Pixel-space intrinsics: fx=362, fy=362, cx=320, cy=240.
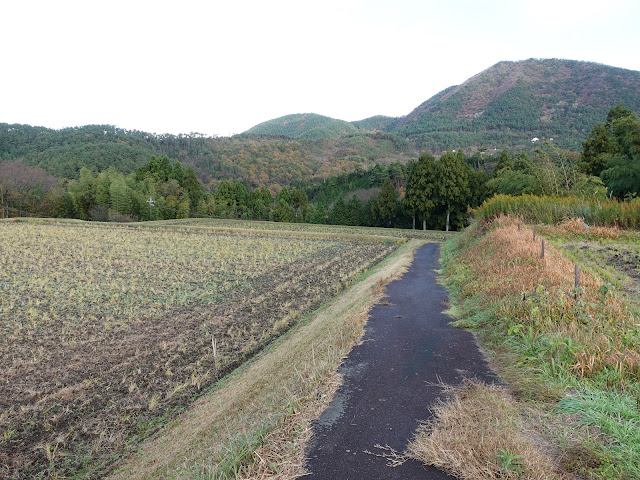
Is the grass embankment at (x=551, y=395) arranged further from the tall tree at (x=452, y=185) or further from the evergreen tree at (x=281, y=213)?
the evergreen tree at (x=281, y=213)

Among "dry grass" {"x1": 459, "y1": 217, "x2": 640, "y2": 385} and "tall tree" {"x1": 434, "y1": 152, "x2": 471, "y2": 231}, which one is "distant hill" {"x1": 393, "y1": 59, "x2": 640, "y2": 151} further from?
"dry grass" {"x1": 459, "y1": 217, "x2": 640, "y2": 385}

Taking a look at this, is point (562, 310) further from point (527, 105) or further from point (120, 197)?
point (527, 105)

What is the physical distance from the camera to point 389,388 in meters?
4.08

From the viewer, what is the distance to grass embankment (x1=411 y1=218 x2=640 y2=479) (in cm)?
258

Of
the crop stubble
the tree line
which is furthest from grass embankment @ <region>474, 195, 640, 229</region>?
the crop stubble

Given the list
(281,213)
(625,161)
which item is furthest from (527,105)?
(625,161)

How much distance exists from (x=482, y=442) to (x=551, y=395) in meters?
Answer: 1.21

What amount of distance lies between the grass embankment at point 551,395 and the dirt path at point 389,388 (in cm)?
24

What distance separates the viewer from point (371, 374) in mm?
4453

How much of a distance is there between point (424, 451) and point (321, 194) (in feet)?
237

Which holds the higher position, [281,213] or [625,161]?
[625,161]

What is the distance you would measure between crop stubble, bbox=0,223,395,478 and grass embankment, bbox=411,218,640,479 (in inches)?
152

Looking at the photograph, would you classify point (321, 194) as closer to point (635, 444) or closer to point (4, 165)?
point (4, 165)

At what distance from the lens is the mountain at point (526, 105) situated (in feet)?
337
